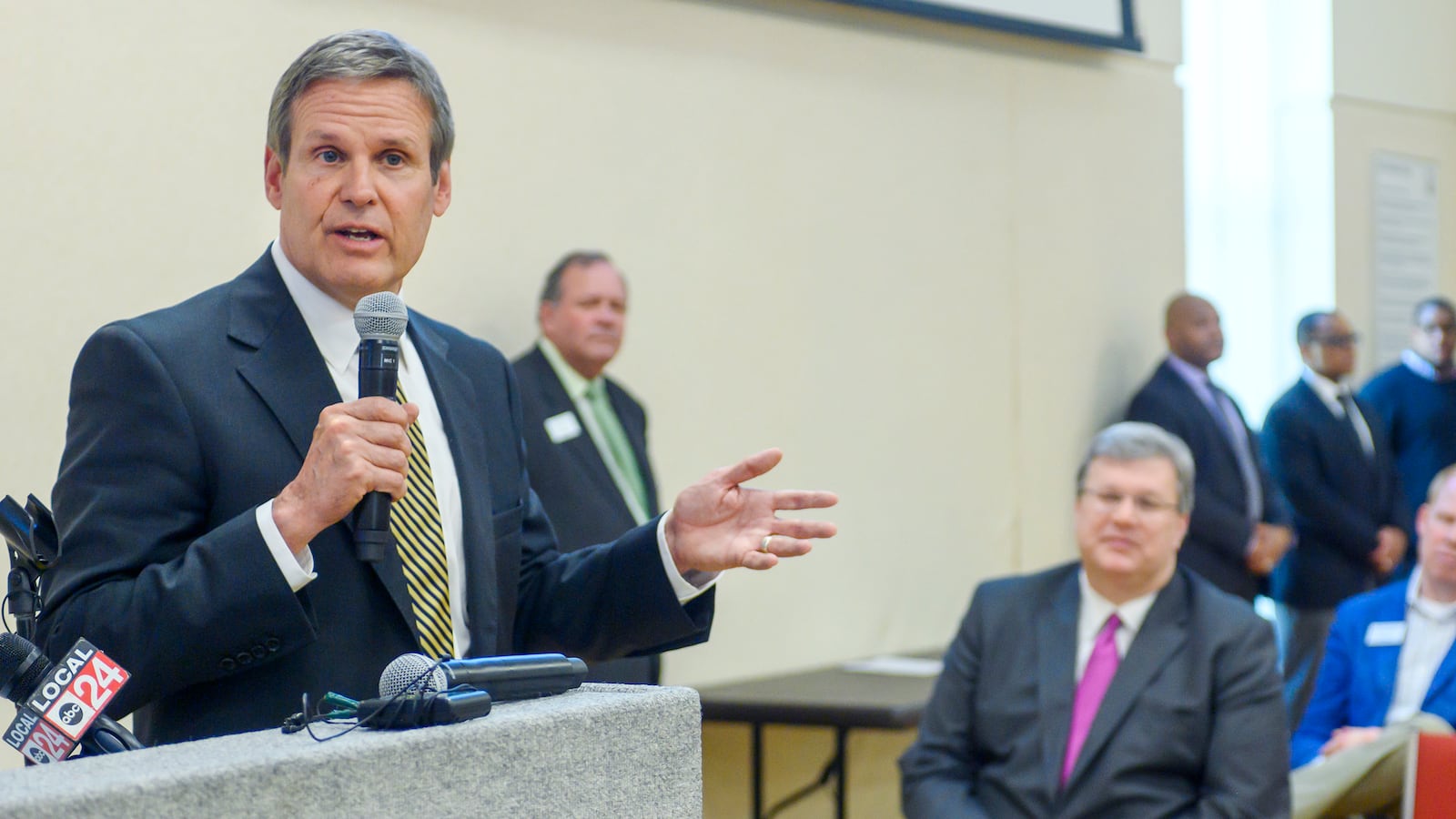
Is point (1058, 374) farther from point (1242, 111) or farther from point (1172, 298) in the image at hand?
point (1242, 111)

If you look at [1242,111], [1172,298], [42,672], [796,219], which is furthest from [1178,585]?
[1242,111]

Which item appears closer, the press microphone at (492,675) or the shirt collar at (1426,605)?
the press microphone at (492,675)

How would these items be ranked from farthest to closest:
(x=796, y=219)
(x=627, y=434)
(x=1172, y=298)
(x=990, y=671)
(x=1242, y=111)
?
(x=1242, y=111) → (x=1172, y=298) → (x=796, y=219) → (x=627, y=434) → (x=990, y=671)

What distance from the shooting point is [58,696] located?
1.22m

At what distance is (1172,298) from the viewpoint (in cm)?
617

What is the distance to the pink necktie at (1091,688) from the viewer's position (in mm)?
3121

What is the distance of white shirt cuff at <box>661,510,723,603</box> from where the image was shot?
5.97 ft

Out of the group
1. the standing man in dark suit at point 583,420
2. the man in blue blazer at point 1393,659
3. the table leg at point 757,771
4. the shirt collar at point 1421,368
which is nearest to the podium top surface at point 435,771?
the man in blue blazer at point 1393,659

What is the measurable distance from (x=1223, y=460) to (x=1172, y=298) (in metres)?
0.72

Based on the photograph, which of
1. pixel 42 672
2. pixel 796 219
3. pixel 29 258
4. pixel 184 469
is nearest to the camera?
pixel 42 672

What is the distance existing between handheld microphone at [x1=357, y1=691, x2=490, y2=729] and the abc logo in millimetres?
229

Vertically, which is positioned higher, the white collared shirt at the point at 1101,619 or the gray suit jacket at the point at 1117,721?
the white collared shirt at the point at 1101,619

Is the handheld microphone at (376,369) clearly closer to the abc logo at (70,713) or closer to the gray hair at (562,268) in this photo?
the abc logo at (70,713)

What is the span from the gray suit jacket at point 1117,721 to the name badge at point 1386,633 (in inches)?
26.3
